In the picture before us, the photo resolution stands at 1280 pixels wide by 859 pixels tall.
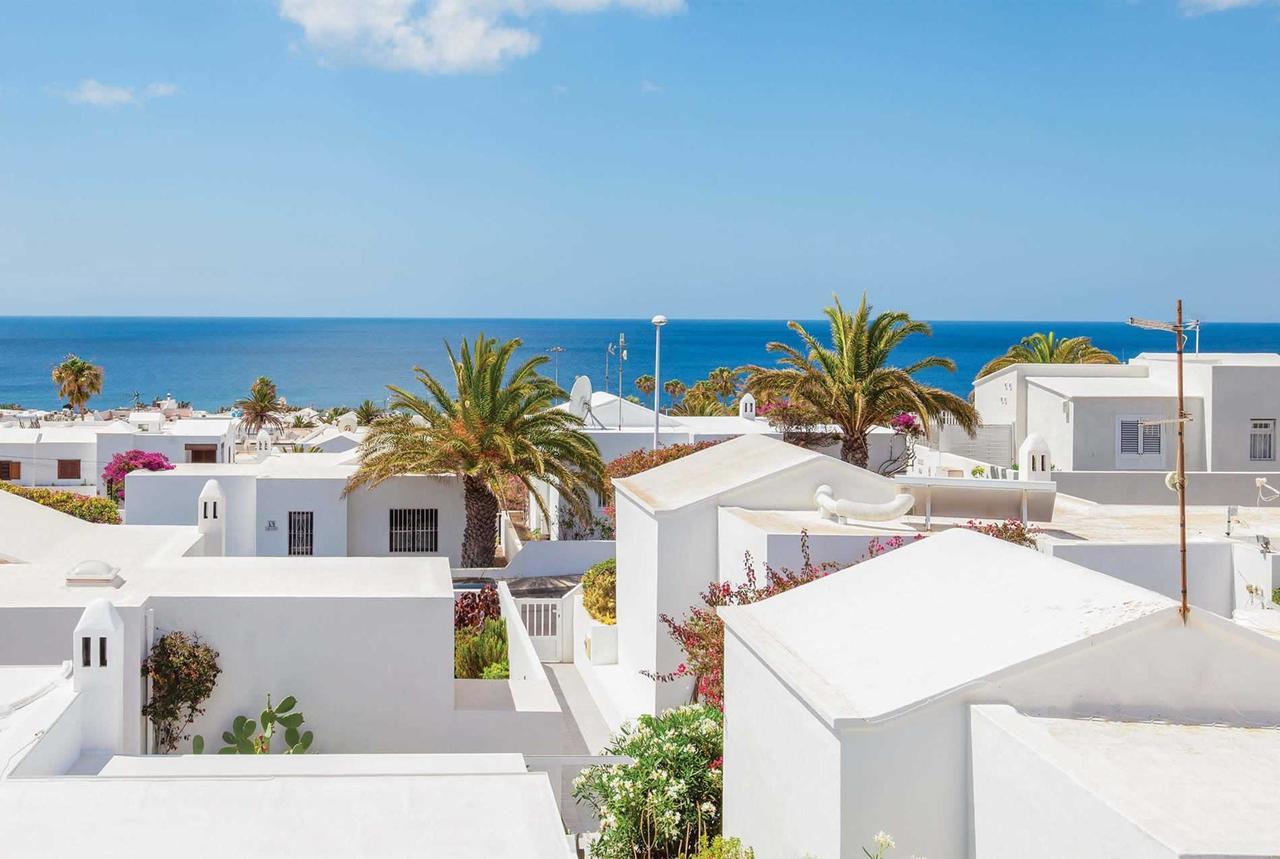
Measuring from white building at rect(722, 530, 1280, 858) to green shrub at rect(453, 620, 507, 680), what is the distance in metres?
11.9

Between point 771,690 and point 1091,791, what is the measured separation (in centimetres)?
337

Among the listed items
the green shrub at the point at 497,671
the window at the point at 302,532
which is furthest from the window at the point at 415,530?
the green shrub at the point at 497,671

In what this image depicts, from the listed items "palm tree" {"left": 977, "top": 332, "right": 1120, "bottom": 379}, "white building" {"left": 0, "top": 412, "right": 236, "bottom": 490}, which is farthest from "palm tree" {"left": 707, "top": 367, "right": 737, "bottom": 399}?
"white building" {"left": 0, "top": 412, "right": 236, "bottom": 490}

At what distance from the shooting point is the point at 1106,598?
832 cm

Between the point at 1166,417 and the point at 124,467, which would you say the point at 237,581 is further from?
the point at 124,467

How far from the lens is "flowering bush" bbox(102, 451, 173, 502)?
137 ft

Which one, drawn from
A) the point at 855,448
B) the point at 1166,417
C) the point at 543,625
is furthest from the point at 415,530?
the point at 1166,417

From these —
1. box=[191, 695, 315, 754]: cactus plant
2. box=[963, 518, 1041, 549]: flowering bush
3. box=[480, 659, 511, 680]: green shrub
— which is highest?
box=[963, 518, 1041, 549]: flowering bush

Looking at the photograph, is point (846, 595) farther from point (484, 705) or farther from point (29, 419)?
point (29, 419)

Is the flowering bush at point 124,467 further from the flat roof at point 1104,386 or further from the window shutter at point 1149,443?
the window shutter at point 1149,443

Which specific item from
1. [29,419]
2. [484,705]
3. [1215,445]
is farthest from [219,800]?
[29,419]

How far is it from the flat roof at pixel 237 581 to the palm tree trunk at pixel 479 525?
37.6 feet

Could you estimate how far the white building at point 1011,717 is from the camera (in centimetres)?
668

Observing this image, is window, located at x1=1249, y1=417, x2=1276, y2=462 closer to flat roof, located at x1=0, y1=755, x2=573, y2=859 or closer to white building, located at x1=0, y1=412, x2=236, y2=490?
flat roof, located at x1=0, y1=755, x2=573, y2=859
